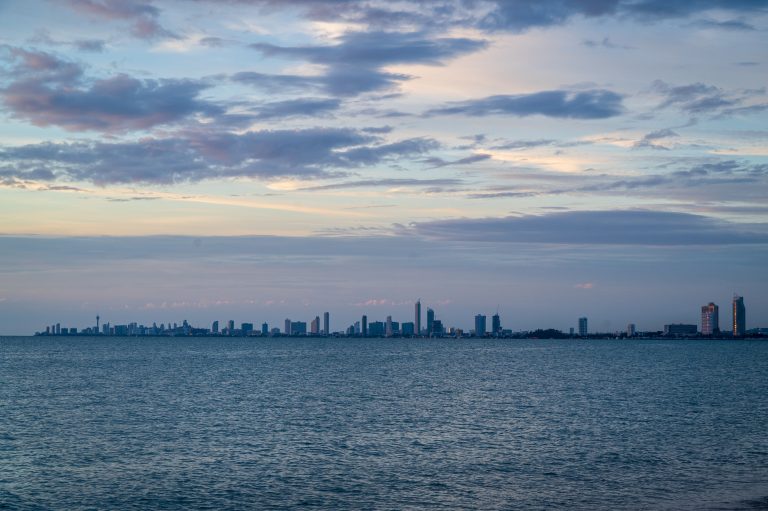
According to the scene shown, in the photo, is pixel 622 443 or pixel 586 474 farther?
pixel 622 443

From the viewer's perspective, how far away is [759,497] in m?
36.3

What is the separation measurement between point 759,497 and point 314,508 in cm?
2006

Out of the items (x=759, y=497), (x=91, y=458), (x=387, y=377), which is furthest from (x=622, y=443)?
(x=387, y=377)

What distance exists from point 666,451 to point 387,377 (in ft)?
229

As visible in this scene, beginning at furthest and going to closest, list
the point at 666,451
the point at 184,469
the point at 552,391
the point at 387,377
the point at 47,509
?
the point at 387,377 < the point at 552,391 < the point at 666,451 < the point at 184,469 < the point at 47,509

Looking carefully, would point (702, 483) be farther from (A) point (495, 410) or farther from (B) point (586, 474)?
(A) point (495, 410)

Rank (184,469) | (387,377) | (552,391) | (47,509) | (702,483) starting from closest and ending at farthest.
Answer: (47,509) → (702,483) → (184,469) → (552,391) → (387,377)

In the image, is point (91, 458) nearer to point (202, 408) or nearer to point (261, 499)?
point (261, 499)

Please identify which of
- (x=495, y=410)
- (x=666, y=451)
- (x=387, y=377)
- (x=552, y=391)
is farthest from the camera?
(x=387, y=377)

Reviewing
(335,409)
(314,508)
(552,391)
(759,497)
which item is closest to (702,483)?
(759,497)

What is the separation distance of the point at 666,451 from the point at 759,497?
1286 centimetres

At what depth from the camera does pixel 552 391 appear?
91.0 m

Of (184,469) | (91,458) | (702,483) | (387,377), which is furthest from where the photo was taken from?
(387,377)

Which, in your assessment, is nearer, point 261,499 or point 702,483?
point 261,499
